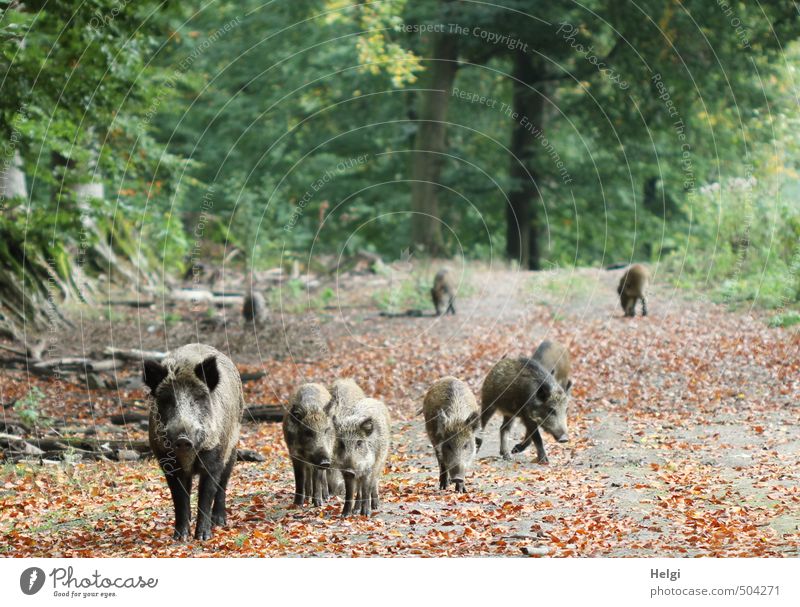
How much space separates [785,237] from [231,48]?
24222mm

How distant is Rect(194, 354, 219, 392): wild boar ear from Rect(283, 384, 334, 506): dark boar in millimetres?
1795

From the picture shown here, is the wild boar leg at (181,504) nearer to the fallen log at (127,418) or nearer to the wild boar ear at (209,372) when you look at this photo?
the wild boar ear at (209,372)

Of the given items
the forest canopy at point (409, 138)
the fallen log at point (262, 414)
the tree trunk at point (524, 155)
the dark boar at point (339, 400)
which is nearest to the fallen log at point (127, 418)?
the fallen log at point (262, 414)

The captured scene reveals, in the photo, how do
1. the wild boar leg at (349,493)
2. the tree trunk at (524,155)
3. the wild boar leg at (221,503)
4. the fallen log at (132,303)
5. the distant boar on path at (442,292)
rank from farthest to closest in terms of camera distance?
the tree trunk at (524,155) < the fallen log at (132,303) < the distant boar on path at (442,292) < the wild boar leg at (349,493) < the wild boar leg at (221,503)

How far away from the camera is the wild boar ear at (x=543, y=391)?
13070 millimetres

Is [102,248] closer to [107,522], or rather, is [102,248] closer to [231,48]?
[231,48]

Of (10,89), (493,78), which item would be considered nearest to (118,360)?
(10,89)

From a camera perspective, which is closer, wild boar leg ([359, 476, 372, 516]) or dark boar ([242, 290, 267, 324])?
wild boar leg ([359, 476, 372, 516])

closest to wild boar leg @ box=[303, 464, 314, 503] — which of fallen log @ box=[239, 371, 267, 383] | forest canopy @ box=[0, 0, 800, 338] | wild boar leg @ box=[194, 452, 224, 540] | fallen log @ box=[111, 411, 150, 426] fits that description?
wild boar leg @ box=[194, 452, 224, 540]

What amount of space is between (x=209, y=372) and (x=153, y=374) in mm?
478

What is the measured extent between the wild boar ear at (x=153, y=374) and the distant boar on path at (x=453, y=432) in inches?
151

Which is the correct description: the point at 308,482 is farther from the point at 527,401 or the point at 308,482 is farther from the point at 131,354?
the point at 131,354

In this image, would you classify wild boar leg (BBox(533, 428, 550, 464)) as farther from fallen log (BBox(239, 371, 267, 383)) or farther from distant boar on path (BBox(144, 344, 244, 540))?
fallen log (BBox(239, 371, 267, 383))

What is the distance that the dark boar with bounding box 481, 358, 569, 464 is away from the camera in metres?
12.9
